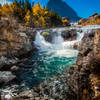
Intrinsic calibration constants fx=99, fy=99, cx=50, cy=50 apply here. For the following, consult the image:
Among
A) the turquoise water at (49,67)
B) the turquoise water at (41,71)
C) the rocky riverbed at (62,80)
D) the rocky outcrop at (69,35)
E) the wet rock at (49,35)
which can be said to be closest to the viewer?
the rocky riverbed at (62,80)

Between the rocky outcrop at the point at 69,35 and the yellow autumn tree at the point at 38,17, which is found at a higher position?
the yellow autumn tree at the point at 38,17

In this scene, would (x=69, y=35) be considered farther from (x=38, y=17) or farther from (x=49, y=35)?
(x=38, y=17)

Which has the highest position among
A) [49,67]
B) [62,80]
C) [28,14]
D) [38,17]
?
[28,14]

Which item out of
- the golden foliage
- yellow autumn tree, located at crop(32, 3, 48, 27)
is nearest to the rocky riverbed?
the golden foliage

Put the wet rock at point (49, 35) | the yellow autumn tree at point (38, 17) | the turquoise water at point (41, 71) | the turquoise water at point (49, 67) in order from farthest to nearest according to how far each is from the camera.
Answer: the yellow autumn tree at point (38, 17) < the wet rock at point (49, 35) < the turquoise water at point (49, 67) < the turquoise water at point (41, 71)

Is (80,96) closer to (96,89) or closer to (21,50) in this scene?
(96,89)

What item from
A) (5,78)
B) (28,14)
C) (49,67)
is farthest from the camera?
(28,14)

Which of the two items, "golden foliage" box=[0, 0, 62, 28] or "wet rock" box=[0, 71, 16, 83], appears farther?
"golden foliage" box=[0, 0, 62, 28]

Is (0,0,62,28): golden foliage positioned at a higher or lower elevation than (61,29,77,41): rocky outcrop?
higher

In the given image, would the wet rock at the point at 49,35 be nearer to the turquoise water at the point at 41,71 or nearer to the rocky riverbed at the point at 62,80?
the rocky riverbed at the point at 62,80

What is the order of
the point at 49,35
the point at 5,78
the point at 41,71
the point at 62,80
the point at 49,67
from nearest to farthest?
the point at 62,80 → the point at 5,78 → the point at 41,71 → the point at 49,67 → the point at 49,35

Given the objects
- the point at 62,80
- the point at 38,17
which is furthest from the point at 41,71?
the point at 38,17

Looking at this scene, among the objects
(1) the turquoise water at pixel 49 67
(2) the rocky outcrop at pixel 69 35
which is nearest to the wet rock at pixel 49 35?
(2) the rocky outcrop at pixel 69 35

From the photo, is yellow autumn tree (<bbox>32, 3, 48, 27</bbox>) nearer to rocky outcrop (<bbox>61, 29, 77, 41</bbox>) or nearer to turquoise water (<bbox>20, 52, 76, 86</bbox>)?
rocky outcrop (<bbox>61, 29, 77, 41</bbox>)
